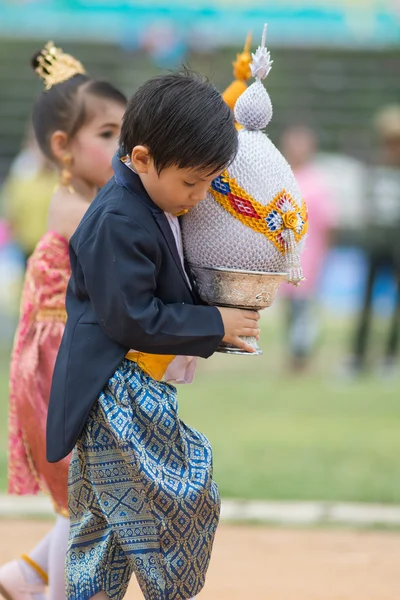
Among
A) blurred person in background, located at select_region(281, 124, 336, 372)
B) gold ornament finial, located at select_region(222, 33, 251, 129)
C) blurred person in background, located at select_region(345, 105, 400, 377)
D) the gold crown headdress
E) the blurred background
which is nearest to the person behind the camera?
gold ornament finial, located at select_region(222, 33, 251, 129)

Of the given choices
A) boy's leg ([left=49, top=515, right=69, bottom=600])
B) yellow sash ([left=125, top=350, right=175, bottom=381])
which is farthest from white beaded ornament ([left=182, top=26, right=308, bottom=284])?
boy's leg ([left=49, top=515, right=69, bottom=600])

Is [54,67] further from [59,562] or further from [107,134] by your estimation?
[59,562]

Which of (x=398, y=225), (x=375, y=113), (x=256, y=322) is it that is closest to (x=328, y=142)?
(x=375, y=113)

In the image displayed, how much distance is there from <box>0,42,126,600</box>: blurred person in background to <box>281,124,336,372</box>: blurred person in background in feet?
22.9

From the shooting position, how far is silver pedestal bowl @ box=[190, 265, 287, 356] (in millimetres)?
2779

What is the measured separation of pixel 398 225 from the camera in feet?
36.7

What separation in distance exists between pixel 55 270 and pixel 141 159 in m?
0.86

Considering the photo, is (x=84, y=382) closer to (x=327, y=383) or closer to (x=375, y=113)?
(x=327, y=383)

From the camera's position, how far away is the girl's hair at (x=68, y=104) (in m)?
3.43

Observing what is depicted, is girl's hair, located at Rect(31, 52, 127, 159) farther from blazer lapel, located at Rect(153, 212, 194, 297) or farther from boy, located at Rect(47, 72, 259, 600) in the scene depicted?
blazer lapel, located at Rect(153, 212, 194, 297)

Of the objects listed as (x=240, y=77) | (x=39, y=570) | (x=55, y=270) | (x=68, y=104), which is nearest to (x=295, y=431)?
(x=39, y=570)

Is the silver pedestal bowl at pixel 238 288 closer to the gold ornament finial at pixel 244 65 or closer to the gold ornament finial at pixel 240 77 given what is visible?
the gold ornament finial at pixel 240 77

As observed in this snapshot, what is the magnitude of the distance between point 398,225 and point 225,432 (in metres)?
4.76

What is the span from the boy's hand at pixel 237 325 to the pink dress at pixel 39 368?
0.83m
